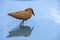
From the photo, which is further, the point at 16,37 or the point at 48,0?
the point at 48,0

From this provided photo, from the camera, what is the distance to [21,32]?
4.14 feet

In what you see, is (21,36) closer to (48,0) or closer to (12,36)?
(12,36)

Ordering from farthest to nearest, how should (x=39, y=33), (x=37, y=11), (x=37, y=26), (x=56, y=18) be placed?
(x=37, y=11)
(x=56, y=18)
(x=37, y=26)
(x=39, y=33)

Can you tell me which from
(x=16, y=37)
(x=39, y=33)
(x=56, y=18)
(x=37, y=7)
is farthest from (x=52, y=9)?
(x=16, y=37)

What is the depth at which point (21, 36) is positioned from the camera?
119 cm

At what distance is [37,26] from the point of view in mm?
1367

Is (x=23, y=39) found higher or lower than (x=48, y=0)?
higher

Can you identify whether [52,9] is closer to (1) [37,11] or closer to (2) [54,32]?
(1) [37,11]

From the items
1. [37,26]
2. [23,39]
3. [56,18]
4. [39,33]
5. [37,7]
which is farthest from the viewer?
[37,7]

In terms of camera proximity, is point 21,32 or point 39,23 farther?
point 39,23

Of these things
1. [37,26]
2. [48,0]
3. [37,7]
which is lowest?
[48,0]

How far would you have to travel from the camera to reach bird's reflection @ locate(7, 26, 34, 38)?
4.00 ft

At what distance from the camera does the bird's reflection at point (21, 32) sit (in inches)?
47.9

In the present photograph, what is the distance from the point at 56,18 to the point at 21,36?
477 millimetres
